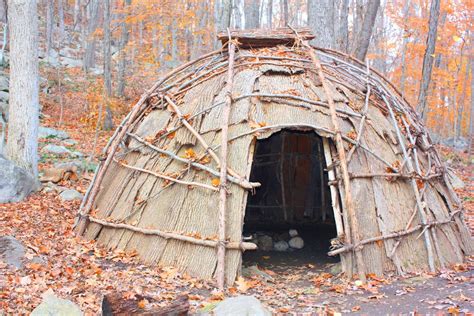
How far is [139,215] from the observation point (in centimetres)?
677

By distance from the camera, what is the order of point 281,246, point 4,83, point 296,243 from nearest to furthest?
point 281,246, point 296,243, point 4,83

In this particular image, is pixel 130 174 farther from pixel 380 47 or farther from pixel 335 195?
pixel 380 47

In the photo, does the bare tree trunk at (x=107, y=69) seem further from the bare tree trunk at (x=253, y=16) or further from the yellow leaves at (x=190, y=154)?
the yellow leaves at (x=190, y=154)

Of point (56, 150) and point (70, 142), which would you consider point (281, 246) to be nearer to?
point (56, 150)

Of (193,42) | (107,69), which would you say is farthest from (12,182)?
(193,42)

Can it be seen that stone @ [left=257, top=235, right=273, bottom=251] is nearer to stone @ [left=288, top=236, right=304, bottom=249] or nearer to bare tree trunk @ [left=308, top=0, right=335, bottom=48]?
stone @ [left=288, top=236, right=304, bottom=249]

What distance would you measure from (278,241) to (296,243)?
1.09 ft

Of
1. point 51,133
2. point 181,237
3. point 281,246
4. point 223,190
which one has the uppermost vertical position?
point 51,133

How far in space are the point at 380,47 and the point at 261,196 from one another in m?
20.8

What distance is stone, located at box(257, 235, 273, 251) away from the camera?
862 centimetres

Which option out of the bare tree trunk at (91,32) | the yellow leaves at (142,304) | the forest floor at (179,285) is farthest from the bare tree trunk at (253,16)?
the yellow leaves at (142,304)

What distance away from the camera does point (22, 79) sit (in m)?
9.12

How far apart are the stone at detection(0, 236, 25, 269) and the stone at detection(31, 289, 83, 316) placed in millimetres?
1502

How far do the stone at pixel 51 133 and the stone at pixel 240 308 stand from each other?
35.7ft
